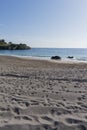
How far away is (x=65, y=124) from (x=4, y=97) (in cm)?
238

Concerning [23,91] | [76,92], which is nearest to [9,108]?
[23,91]

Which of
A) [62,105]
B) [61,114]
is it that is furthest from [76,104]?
[61,114]

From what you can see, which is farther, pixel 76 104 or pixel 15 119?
pixel 76 104

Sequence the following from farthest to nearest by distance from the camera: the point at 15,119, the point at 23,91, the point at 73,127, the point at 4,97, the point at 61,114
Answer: the point at 23,91 → the point at 4,97 → the point at 61,114 → the point at 15,119 → the point at 73,127

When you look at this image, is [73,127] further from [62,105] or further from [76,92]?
[76,92]

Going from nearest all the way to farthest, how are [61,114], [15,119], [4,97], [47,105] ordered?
[15,119] → [61,114] → [47,105] → [4,97]

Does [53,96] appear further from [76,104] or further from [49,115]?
[49,115]

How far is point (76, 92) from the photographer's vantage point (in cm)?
781

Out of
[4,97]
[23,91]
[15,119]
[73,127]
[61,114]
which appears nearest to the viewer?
[73,127]

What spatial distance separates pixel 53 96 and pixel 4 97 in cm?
134

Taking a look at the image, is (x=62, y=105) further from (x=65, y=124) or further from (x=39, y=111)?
(x=65, y=124)

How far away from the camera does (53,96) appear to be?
7.04 meters

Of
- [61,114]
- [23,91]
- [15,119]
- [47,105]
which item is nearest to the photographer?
[15,119]

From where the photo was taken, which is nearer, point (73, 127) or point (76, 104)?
point (73, 127)
